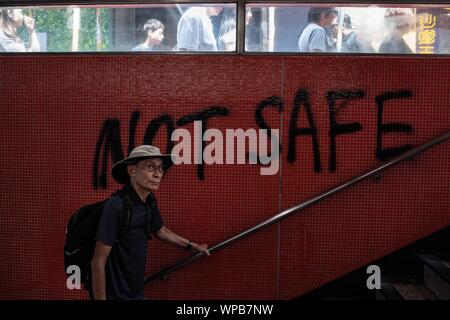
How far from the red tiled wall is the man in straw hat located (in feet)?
3.83

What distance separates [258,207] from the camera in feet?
14.9

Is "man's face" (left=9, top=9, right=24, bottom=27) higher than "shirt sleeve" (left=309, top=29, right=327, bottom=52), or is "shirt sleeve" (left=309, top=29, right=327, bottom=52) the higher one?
"man's face" (left=9, top=9, right=24, bottom=27)

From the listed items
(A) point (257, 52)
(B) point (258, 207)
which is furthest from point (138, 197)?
(A) point (257, 52)

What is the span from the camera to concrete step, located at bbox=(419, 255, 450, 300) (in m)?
4.02

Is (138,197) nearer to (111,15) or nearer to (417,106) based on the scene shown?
(111,15)

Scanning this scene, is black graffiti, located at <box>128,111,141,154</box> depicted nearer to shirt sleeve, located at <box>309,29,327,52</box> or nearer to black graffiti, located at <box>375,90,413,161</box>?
shirt sleeve, located at <box>309,29,327,52</box>

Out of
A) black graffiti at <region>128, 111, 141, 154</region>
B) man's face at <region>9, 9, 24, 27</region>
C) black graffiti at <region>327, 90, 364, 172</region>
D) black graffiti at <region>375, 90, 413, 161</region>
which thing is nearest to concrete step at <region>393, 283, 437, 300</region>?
black graffiti at <region>375, 90, 413, 161</region>

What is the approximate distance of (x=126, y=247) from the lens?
127 inches

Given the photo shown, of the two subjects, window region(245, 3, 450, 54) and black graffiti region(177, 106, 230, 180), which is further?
black graffiti region(177, 106, 230, 180)

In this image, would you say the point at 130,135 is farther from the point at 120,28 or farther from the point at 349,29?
the point at 349,29

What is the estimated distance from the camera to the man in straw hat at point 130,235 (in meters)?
3.10

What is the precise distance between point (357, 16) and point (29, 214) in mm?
3612

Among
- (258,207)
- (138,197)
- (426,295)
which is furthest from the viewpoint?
(258,207)

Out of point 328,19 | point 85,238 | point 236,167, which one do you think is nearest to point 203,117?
point 236,167
